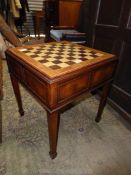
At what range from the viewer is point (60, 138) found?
3.92ft

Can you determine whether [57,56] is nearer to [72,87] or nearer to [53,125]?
[72,87]

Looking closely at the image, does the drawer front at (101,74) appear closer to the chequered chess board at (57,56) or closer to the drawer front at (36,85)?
the chequered chess board at (57,56)

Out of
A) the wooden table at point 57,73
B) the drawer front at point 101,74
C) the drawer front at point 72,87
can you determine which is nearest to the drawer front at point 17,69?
the wooden table at point 57,73

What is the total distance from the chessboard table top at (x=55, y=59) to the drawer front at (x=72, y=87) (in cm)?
6

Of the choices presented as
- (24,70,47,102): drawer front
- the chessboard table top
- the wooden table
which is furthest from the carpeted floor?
the chessboard table top

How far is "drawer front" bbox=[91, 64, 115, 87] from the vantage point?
2.92ft

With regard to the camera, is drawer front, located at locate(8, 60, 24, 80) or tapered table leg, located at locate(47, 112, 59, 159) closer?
tapered table leg, located at locate(47, 112, 59, 159)

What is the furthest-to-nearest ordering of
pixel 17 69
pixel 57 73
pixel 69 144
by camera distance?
pixel 69 144, pixel 17 69, pixel 57 73

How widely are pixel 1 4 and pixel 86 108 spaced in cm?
338

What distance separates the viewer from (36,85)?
77cm

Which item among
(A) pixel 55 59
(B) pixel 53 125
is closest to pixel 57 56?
(A) pixel 55 59

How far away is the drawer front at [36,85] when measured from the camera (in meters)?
0.71

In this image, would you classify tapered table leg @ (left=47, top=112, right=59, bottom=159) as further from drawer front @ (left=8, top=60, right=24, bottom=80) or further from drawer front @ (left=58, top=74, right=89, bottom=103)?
drawer front @ (left=8, top=60, right=24, bottom=80)

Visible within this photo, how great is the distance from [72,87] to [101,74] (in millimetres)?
284
